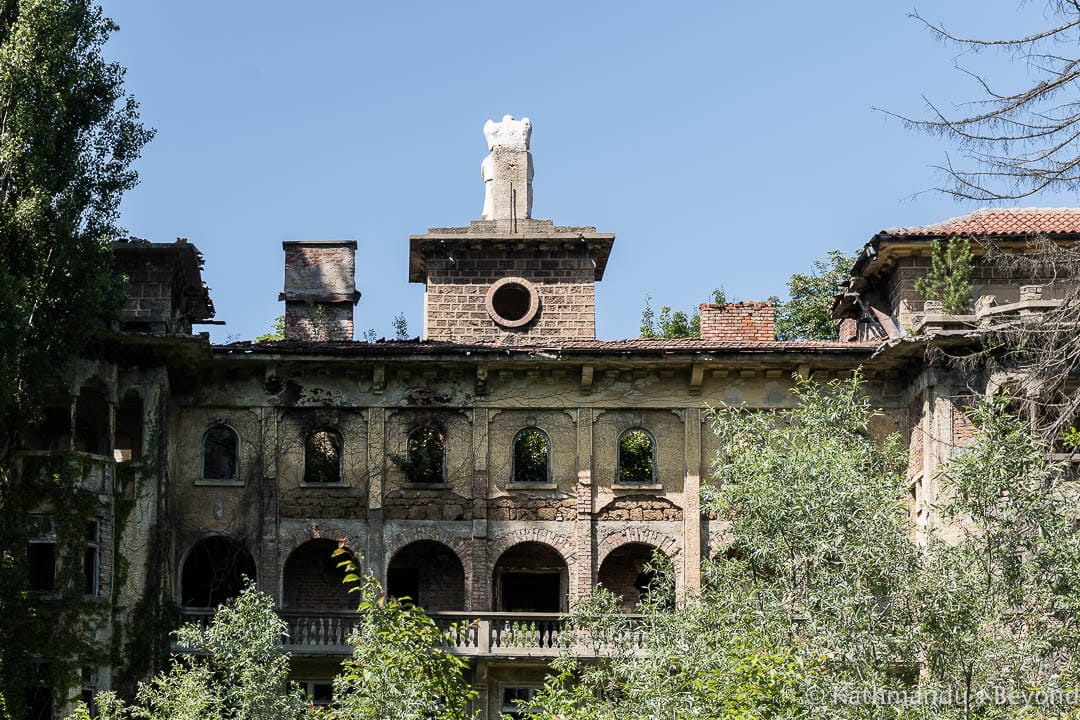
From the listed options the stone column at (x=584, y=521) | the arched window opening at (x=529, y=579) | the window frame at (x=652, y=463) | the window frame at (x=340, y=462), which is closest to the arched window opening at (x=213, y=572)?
the window frame at (x=340, y=462)

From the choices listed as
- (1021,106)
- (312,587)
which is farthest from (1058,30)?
(312,587)

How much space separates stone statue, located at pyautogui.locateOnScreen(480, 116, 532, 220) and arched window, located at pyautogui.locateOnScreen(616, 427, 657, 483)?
17.4ft

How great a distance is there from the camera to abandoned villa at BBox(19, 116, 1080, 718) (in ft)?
108

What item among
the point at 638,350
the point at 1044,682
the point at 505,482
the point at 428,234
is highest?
the point at 428,234

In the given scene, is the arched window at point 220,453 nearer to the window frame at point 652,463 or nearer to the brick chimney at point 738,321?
the window frame at point 652,463

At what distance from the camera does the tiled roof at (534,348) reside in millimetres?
33406

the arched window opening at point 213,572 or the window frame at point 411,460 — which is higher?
the window frame at point 411,460

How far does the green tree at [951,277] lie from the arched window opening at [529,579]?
848 cm

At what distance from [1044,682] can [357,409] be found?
Result: 55.1ft

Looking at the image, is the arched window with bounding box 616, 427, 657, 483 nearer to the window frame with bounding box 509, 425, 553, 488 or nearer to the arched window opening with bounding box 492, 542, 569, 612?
the window frame with bounding box 509, 425, 553, 488

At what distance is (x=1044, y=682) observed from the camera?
20281mm

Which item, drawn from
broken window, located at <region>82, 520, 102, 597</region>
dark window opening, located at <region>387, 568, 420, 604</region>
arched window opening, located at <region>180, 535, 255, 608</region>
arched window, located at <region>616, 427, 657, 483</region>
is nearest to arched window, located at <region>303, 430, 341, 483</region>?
arched window opening, located at <region>180, 535, 255, 608</region>

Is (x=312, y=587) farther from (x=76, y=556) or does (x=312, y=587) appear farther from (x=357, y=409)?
(x=76, y=556)

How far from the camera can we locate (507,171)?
38.4 m
